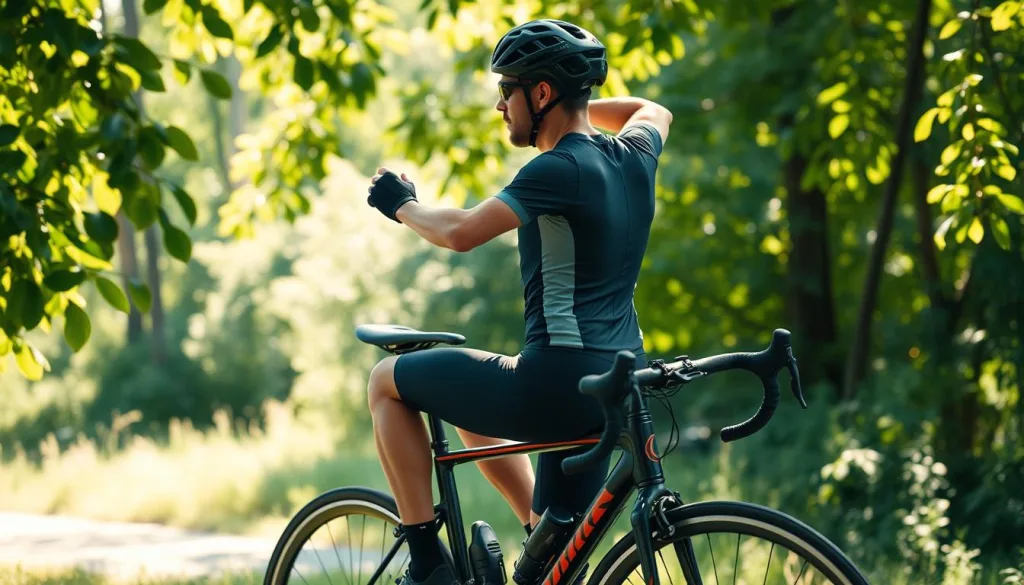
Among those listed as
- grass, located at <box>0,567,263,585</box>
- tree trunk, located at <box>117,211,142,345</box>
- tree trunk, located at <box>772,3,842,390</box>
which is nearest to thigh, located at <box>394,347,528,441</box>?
grass, located at <box>0,567,263,585</box>

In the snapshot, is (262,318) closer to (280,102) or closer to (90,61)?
(280,102)

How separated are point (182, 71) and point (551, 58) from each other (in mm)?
2274

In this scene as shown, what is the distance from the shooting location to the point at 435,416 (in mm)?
3500

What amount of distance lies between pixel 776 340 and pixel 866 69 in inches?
208

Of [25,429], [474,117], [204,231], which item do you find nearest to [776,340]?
[474,117]

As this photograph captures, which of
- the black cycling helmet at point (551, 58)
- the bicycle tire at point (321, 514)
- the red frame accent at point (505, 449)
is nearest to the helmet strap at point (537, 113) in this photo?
the black cycling helmet at point (551, 58)

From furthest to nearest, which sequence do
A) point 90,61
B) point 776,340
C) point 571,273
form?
point 90,61, point 571,273, point 776,340

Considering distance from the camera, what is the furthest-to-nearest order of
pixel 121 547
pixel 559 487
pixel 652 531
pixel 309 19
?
pixel 121 547
pixel 309 19
pixel 559 487
pixel 652 531

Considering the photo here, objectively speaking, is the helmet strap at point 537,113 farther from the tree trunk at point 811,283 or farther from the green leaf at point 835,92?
the tree trunk at point 811,283

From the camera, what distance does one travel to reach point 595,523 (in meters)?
3.12

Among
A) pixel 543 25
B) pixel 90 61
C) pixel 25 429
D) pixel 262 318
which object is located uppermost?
pixel 262 318

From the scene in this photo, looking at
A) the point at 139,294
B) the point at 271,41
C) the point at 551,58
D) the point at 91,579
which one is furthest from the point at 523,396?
the point at 91,579

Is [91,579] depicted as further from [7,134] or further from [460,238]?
[460,238]

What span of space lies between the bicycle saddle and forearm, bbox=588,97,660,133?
32.7 inches
